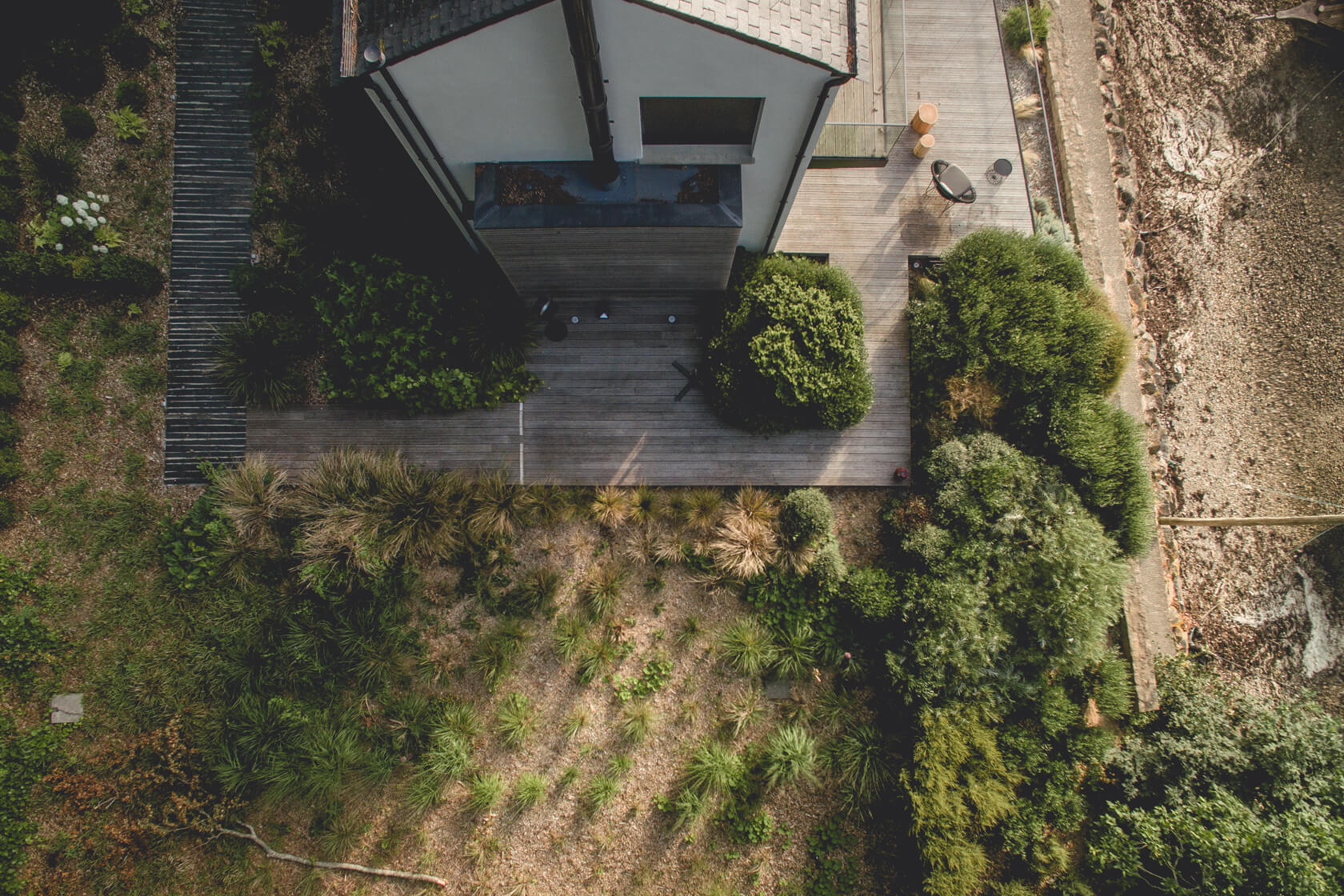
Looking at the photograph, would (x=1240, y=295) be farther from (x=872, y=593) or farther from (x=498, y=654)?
(x=498, y=654)

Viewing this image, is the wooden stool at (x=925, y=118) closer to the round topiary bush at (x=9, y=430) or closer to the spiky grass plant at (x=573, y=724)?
the spiky grass plant at (x=573, y=724)

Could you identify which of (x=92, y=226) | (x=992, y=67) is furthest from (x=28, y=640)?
(x=992, y=67)

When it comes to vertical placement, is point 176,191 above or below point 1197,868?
above

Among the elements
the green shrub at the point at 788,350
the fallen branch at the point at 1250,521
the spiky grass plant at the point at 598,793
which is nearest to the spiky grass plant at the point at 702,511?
the green shrub at the point at 788,350

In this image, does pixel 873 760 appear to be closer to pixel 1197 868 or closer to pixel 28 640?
pixel 1197 868

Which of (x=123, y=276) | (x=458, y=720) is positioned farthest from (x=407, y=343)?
(x=458, y=720)

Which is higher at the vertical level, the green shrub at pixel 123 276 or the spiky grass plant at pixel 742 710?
the green shrub at pixel 123 276
